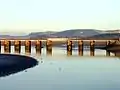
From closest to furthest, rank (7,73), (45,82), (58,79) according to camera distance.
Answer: (45,82) → (58,79) → (7,73)

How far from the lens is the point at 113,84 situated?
99.9 feet

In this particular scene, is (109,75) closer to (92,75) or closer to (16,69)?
(92,75)

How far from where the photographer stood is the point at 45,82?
Answer: 104 ft

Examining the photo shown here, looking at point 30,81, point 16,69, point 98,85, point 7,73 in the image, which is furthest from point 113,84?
point 16,69

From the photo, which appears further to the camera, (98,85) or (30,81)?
(30,81)

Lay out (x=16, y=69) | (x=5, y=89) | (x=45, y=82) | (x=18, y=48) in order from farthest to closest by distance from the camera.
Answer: (x=18, y=48), (x=16, y=69), (x=45, y=82), (x=5, y=89)

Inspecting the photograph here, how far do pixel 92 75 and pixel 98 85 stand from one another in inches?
289

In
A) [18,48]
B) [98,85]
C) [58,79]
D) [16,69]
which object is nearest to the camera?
[98,85]

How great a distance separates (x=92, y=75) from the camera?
37000 millimetres

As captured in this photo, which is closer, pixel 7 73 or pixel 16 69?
pixel 7 73

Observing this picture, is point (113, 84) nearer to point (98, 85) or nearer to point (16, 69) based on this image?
point (98, 85)

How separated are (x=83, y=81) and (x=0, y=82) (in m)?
6.45

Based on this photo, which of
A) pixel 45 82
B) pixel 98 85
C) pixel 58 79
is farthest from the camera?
pixel 58 79

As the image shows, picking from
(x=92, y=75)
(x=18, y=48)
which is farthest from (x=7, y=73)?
(x=18, y=48)
